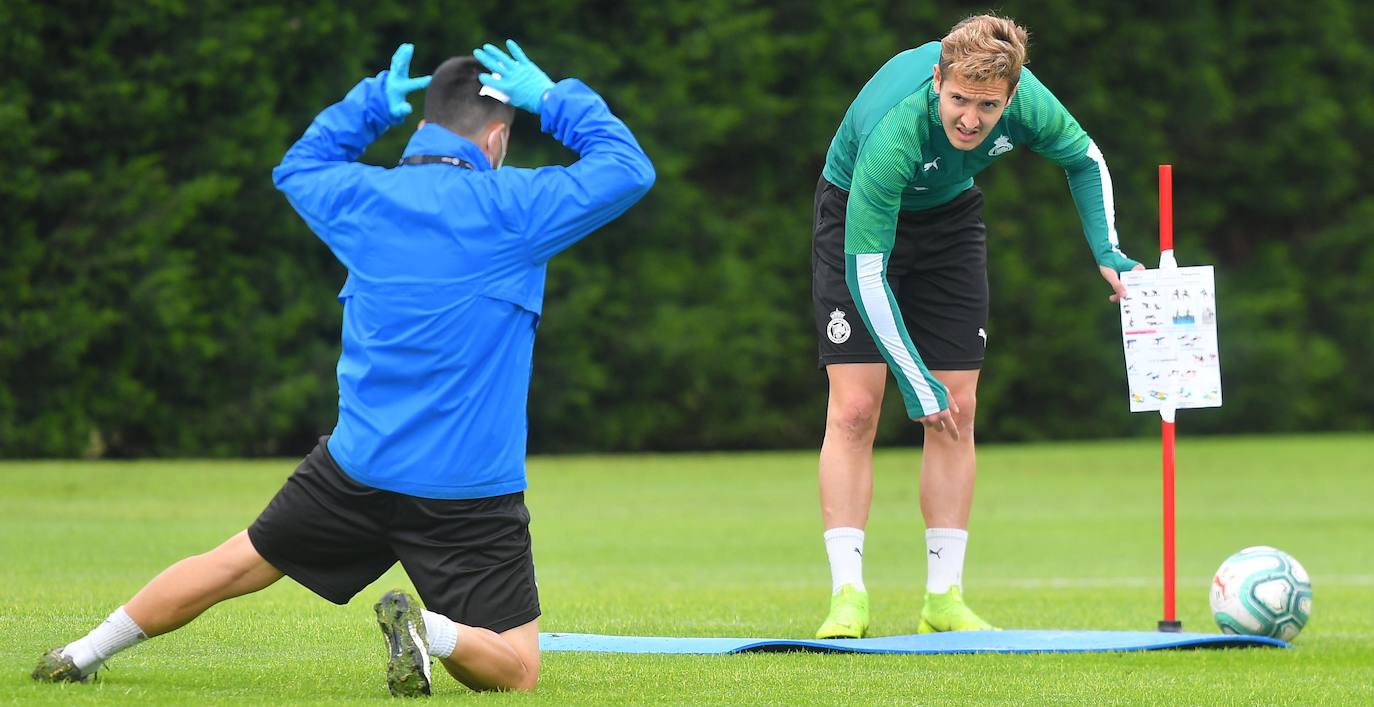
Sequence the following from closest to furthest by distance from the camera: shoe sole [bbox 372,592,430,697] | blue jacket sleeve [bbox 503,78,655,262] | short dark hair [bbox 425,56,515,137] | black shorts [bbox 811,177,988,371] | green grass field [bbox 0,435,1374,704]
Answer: shoe sole [bbox 372,592,430,697]
blue jacket sleeve [bbox 503,78,655,262]
short dark hair [bbox 425,56,515,137]
green grass field [bbox 0,435,1374,704]
black shorts [bbox 811,177,988,371]

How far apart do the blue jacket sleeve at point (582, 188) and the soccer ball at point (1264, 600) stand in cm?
265

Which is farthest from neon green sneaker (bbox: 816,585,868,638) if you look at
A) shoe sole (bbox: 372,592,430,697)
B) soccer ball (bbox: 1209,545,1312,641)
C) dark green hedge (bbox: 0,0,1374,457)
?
dark green hedge (bbox: 0,0,1374,457)

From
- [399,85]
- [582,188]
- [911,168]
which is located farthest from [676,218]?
[582,188]

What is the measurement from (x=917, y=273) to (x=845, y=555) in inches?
37.2

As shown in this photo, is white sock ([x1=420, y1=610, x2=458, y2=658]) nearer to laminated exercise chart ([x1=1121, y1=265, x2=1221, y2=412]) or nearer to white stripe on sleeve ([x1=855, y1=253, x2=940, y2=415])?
white stripe on sleeve ([x1=855, y1=253, x2=940, y2=415])

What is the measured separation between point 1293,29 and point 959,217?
49.8 ft

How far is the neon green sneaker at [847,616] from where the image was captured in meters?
5.53

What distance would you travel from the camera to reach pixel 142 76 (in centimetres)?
1310

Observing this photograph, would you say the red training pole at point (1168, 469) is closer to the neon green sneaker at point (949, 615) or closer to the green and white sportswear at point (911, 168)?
the green and white sportswear at point (911, 168)

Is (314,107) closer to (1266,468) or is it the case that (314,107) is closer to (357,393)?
(1266,468)

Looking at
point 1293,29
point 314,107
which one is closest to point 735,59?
point 314,107

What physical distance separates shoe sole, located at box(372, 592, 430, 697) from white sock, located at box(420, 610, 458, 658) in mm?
34

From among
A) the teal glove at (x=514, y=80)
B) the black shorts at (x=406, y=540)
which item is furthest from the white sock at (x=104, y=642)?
the teal glove at (x=514, y=80)

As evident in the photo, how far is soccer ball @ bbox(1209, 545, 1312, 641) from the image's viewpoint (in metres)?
5.63
